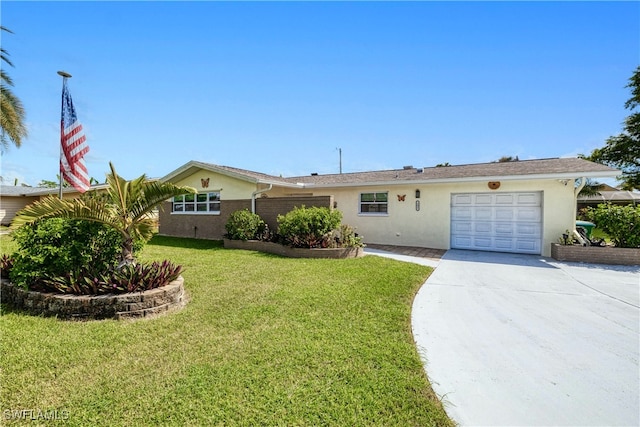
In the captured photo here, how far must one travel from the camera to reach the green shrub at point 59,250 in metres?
4.73

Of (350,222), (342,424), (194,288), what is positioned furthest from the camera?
(350,222)

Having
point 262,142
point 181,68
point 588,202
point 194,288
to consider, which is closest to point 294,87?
point 181,68

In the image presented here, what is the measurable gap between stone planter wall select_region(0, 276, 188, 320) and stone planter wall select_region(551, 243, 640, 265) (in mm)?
11762

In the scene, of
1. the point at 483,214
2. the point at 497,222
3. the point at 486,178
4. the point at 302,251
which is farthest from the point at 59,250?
the point at 497,222

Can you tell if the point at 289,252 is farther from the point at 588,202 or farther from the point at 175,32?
the point at 588,202

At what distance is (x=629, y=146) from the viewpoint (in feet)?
72.1

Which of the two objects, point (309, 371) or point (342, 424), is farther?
point (309, 371)

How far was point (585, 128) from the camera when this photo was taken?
14.7 metres

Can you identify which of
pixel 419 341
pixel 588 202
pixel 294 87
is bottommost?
pixel 419 341

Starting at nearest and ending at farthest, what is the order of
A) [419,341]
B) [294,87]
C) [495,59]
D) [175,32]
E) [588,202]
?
1. [419,341]
2. [175,32]
3. [495,59]
4. [294,87]
5. [588,202]

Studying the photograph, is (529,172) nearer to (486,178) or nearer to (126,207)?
(486,178)

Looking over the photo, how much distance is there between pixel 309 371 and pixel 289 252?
23.6ft

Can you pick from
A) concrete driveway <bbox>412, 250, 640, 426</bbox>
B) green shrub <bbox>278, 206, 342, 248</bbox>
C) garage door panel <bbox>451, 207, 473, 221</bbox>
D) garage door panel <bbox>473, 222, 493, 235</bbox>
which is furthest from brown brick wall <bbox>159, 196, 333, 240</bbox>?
concrete driveway <bbox>412, 250, 640, 426</bbox>

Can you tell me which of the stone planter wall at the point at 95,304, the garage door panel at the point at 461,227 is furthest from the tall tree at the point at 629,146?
the stone planter wall at the point at 95,304
